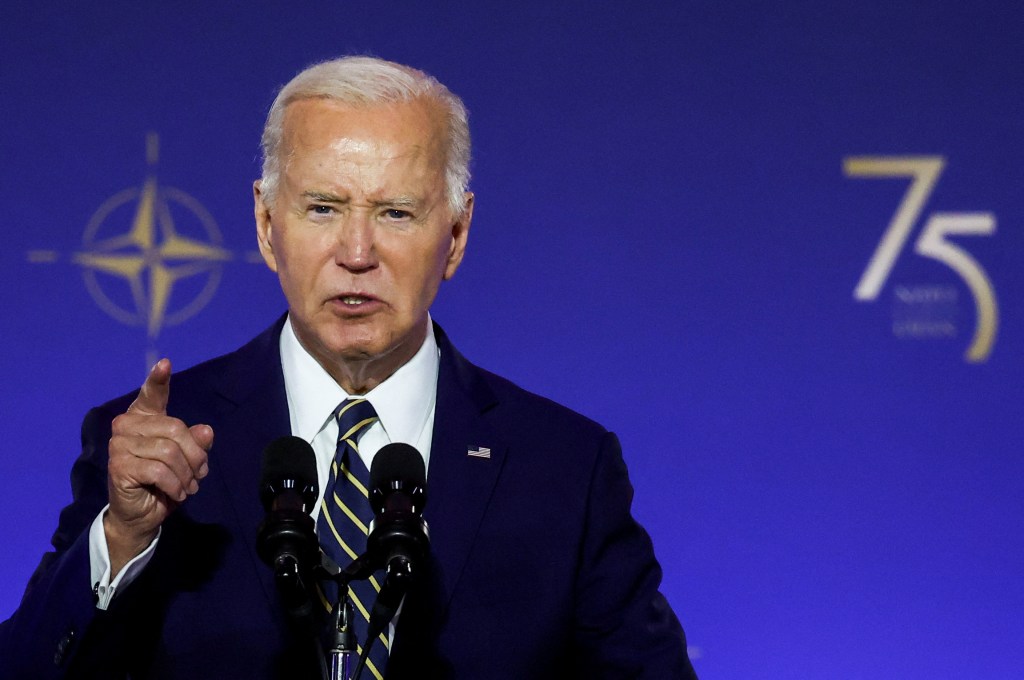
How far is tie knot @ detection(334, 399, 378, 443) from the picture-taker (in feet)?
5.38

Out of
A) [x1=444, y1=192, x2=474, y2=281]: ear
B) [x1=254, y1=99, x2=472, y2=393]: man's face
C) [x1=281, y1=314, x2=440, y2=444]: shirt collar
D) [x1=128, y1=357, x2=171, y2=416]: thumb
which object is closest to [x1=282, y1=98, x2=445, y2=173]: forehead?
[x1=254, y1=99, x2=472, y2=393]: man's face

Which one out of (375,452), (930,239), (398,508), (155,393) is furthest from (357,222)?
(930,239)

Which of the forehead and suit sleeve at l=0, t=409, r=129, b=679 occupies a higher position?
the forehead

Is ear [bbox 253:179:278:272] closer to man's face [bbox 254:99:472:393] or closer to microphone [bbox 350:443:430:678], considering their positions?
man's face [bbox 254:99:472:393]

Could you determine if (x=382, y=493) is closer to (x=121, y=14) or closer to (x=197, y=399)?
(x=197, y=399)

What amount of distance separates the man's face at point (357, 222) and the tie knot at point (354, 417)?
6cm

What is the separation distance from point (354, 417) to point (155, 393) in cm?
38

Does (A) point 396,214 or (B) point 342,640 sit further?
(A) point 396,214

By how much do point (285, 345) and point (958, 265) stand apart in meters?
1.97

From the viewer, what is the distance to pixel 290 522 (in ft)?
3.77

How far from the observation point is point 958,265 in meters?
3.16

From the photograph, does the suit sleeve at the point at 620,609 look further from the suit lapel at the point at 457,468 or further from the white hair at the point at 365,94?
the white hair at the point at 365,94

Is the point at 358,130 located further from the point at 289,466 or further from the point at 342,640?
the point at 342,640

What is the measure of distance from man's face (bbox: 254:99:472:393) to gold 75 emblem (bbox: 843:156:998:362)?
5.82 feet
